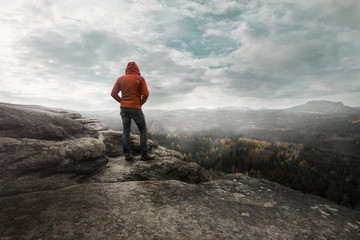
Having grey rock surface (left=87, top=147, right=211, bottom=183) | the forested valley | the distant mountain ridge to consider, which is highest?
the distant mountain ridge

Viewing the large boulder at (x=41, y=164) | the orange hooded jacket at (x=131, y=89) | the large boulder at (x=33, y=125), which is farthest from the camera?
the orange hooded jacket at (x=131, y=89)

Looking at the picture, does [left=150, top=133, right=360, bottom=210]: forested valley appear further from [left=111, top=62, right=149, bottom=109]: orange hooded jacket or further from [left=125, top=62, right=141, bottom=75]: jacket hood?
[left=125, top=62, right=141, bottom=75]: jacket hood

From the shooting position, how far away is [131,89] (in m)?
4.39

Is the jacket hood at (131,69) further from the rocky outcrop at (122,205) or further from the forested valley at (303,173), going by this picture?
the forested valley at (303,173)

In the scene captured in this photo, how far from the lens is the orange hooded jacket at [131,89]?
4.39 m

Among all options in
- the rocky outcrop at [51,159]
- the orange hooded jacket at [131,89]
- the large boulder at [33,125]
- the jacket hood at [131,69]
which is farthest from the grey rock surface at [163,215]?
the jacket hood at [131,69]

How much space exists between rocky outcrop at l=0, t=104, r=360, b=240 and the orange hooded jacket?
1.52 m

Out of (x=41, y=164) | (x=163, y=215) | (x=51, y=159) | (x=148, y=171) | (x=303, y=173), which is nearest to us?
(x=163, y=215)

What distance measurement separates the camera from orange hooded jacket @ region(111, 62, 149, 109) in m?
4.39

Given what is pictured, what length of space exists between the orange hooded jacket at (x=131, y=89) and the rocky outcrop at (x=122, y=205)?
152 centimetres

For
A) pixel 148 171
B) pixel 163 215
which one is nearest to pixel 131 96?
pixel 148 171

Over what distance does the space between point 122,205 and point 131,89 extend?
3146mm

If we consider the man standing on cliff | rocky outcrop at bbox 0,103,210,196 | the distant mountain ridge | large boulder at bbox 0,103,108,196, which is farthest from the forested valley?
the distant mountain ridge

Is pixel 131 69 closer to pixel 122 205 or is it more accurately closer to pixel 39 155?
pixel 39 155
